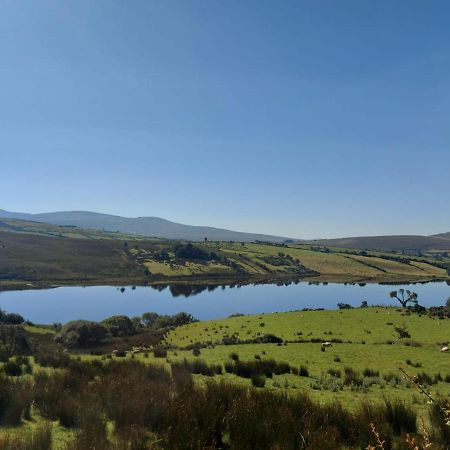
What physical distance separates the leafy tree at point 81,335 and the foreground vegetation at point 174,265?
77.3 meters

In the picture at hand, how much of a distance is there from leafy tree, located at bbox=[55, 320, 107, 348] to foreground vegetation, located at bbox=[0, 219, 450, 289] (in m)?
77.3

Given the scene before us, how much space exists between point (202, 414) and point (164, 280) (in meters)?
123

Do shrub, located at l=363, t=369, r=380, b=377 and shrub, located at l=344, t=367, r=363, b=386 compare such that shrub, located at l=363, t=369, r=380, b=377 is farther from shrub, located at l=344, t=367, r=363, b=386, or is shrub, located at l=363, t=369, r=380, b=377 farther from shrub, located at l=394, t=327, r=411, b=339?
shrub, located at l=394, t=327, r=411, b=339

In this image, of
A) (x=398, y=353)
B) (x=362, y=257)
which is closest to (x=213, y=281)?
(x=362, y=257)

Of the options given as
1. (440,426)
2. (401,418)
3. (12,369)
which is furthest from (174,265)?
(440,426)

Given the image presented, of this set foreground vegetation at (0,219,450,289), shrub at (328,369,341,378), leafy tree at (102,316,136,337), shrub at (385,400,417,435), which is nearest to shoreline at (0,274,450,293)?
foreground vegetation at (0,219,450,289)

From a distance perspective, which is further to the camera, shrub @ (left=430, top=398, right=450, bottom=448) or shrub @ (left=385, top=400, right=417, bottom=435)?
shrub @ (left=385, top=400, right=417, bottom=435)

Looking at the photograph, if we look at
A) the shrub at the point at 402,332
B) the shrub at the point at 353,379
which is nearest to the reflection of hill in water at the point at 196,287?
the shrub at the point at 402,332

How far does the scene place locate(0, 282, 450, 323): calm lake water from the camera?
76438mm

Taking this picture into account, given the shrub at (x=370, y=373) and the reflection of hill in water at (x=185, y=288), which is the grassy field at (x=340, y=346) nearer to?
the shrub at (x=370, y=373)

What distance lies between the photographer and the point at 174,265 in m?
148

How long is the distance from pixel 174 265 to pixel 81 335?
112m

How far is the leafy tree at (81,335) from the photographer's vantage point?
115 feet

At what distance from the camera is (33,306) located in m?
79.7
